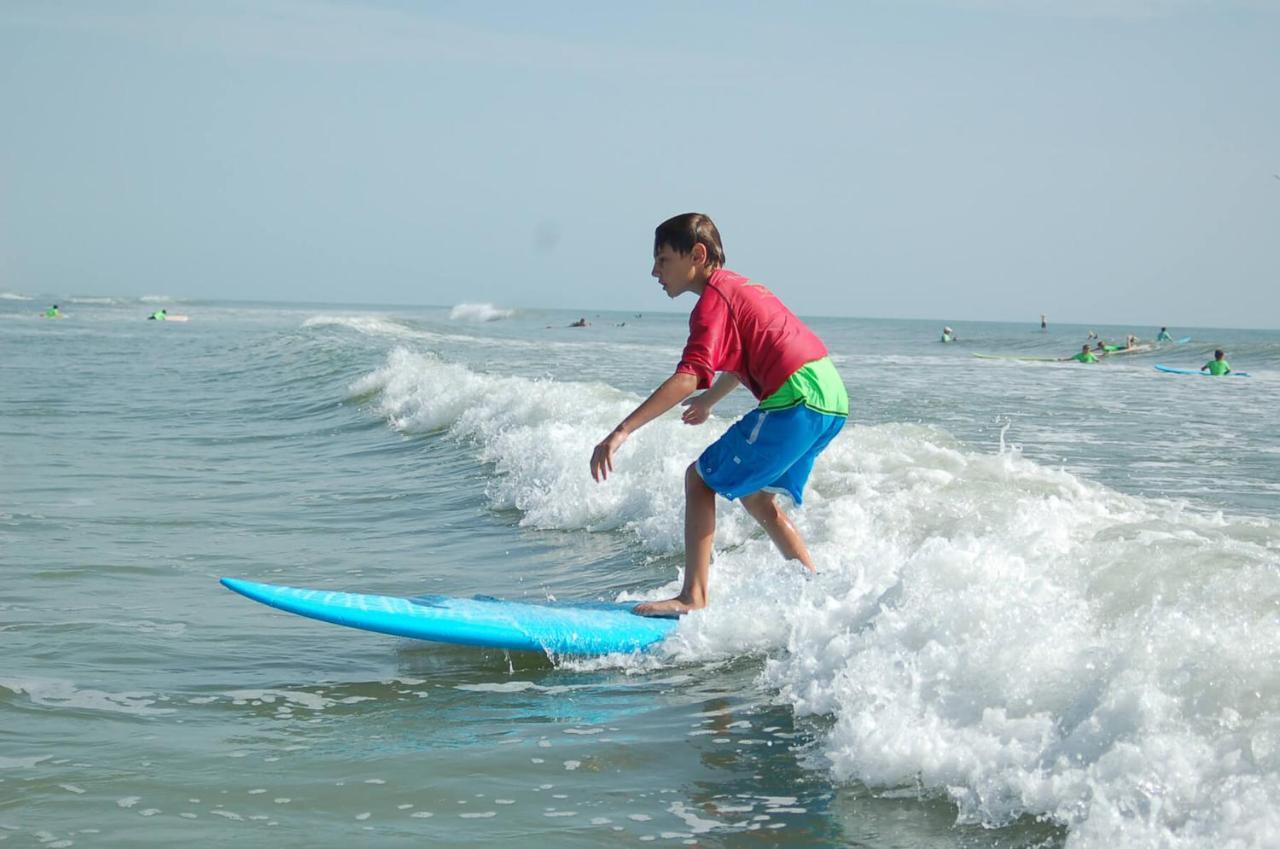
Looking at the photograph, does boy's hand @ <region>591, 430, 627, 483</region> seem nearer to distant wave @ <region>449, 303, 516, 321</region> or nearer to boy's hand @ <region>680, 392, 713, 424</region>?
boy's hand @ <region>680, 392, 713, 424</region>

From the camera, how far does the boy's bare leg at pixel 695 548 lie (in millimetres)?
5414

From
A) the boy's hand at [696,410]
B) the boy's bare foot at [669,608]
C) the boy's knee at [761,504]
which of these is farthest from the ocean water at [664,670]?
the boy's hand at [696,410]

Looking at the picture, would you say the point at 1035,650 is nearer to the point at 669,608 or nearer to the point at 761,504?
the point at 761,504

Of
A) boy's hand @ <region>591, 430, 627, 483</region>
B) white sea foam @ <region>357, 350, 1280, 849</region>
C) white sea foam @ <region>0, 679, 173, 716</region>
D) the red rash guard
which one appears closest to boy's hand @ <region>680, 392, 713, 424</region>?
the red rash guard

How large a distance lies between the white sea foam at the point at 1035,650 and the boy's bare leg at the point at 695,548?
4.3 inches

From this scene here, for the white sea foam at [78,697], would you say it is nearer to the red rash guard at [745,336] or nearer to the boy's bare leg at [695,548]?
the boy's bare leg at [695,548]

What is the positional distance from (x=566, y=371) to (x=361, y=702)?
21652mm

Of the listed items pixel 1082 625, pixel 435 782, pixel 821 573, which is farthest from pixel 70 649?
pixel 1082 625

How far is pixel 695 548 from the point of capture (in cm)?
552

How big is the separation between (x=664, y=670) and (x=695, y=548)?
0.54 m

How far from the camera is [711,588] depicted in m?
6.07

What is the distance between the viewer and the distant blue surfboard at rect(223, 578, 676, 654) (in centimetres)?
538

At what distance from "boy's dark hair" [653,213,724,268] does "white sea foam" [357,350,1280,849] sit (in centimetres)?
141

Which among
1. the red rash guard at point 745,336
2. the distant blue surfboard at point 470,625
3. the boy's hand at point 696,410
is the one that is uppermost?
the red rash guard at point 745,336
